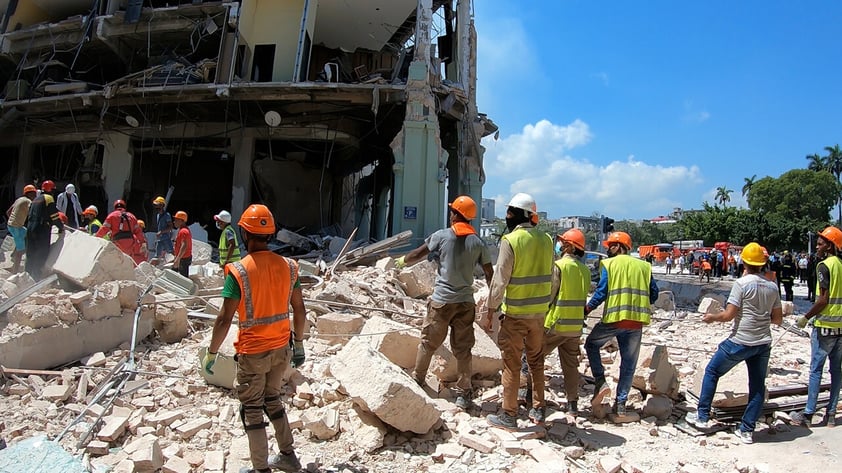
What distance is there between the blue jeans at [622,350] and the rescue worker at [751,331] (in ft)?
1.72

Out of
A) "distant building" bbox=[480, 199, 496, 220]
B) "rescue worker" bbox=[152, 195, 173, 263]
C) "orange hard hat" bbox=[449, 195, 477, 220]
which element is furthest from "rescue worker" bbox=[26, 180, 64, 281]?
"distant building" bbox=[480, 199, 496, 220]

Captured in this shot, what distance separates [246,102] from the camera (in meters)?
12.6

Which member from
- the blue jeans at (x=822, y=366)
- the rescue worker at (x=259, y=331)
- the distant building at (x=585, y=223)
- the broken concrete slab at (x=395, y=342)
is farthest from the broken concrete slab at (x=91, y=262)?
the blue jeans at (x=822, y=366)

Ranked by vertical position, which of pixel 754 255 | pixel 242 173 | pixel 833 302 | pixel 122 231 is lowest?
pixel 833 302

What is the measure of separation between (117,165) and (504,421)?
14228 millimetres

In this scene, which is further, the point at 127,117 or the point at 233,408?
the point at 127,117

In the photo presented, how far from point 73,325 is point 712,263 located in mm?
24693

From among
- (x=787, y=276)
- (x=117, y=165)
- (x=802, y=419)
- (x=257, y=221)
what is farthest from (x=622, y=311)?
(x=117, y=165)

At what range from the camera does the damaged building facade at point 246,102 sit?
11297 mm

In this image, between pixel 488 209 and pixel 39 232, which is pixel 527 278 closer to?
pixel 39 232

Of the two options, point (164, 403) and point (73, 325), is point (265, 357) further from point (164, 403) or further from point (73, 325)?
point (73, 325)

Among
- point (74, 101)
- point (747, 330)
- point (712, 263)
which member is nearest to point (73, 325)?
point (747, 330)

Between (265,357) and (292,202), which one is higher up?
(292,202)

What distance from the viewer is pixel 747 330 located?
346cm
